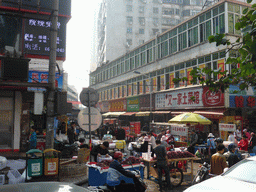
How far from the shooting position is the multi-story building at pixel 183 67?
22.9 m

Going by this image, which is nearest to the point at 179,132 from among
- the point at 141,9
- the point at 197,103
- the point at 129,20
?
the point at 197,103

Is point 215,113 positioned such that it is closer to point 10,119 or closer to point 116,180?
point 10,119

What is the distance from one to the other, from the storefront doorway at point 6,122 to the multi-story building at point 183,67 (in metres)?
12.5

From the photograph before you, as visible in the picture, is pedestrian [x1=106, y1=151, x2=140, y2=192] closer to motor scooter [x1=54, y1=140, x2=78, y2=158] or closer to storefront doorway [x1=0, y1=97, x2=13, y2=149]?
motor scooter [x1=54, y1=140, x2=78, y2=158]

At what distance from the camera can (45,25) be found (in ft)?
50.9

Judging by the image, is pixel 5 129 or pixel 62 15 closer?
pixel 5 129

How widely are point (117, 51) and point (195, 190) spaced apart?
5651 centimetres

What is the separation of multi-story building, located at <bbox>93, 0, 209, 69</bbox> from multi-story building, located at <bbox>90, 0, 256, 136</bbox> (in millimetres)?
14989

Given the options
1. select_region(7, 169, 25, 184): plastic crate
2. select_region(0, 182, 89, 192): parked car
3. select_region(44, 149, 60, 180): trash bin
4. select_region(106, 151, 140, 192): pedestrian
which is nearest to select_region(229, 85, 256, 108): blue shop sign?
select_region(44, 149, 60, 180): trash bin

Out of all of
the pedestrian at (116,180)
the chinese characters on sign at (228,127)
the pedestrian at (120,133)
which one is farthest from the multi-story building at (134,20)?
the pedestrian at (116,180)

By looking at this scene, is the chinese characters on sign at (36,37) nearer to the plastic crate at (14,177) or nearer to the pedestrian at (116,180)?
the plastic crate at (14,177)

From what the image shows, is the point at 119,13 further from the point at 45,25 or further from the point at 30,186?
the point at 30,186

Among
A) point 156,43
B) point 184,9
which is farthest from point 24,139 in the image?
point 184,9

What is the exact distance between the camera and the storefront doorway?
1496cm
